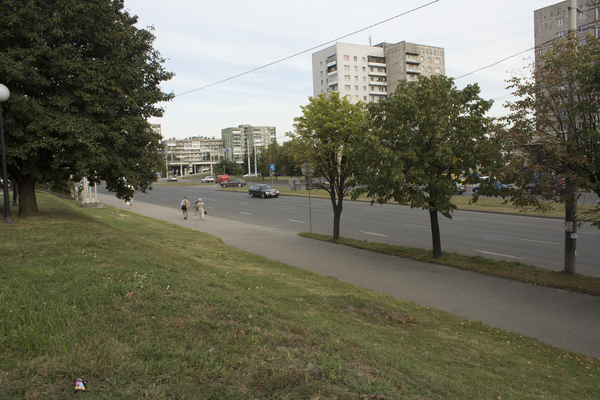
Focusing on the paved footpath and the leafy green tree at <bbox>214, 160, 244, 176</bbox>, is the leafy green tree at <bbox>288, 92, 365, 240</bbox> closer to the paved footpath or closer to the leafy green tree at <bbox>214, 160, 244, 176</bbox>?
the paved footpath

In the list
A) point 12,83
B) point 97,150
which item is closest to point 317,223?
point 97,150

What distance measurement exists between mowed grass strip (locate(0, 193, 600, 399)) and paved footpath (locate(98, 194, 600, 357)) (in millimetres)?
792

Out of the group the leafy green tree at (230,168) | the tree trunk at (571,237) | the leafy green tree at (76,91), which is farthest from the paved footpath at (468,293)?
the leafy green tree at (230,168)

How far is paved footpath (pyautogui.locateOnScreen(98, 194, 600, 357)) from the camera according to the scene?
7.14 metres

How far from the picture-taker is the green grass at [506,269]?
9583 millimetres

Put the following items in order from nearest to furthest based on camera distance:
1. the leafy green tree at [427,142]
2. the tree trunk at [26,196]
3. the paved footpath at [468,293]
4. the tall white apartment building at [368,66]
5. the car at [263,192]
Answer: the paved footpath at [468,293] → the leafy green tree at [427,142] → the tree trunk at [26,196] → the car at [263,192] → the tall white apartment building at [368,66]

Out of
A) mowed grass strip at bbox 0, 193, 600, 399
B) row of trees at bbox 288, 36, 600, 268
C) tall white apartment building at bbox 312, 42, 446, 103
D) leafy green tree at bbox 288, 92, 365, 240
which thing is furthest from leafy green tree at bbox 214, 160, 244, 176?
mowed grass strip at bbox 0, 193, 600, 399

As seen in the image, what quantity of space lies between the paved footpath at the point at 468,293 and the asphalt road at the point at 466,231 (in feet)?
10.1

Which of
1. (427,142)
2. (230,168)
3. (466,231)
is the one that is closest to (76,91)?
(427,142)

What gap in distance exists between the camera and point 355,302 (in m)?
7.64

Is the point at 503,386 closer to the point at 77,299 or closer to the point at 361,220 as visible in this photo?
the point at 77,299

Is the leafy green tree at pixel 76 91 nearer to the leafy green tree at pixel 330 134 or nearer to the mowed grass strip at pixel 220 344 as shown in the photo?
the mowed grass strip at pixel 220 344

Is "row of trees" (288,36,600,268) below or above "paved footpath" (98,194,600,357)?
above

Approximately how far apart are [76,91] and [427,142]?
389 inches
